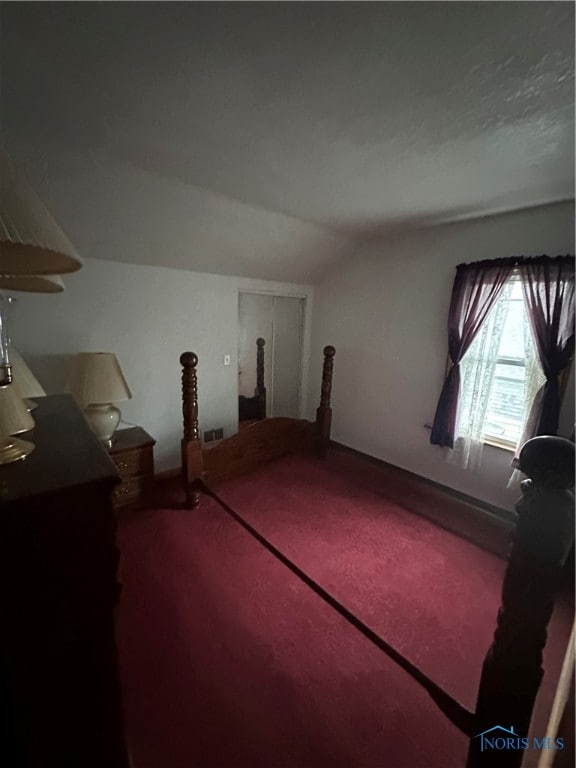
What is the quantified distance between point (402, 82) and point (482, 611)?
246 centimetres

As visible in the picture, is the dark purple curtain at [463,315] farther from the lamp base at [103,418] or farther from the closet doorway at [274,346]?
the lamp base at [103,418]

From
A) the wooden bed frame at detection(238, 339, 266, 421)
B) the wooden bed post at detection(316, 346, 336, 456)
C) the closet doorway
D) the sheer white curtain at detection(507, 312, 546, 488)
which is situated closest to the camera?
the sheer white curtain at detection(507, 312, 546, 488)

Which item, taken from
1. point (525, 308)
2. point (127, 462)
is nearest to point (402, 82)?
point (525, 308)

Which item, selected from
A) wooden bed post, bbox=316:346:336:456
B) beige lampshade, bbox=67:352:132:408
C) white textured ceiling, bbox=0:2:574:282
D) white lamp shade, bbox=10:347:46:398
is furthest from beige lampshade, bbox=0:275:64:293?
wooden bed post, bbox=316:346:336:456

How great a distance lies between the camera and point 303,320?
3.88 m

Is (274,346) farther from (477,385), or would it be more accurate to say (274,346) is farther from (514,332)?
(514,332)

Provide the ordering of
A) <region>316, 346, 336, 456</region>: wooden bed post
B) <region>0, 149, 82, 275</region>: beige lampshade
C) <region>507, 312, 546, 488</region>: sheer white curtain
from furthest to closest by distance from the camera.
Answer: <region>316, 346, 336, 456</region>: wooden bed post → <region>507, 312, 546, 488</region>: sheer white curtain → <region>0, 149, 82, 275</region>: beige lampshade

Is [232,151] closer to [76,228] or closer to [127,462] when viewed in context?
[76,228]

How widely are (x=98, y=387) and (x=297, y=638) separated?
1.98 m

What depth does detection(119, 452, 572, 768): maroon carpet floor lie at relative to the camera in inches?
44.2

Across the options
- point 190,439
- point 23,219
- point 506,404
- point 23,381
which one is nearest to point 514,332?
point 506,404

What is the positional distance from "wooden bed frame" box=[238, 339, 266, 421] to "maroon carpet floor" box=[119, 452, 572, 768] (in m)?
1.35

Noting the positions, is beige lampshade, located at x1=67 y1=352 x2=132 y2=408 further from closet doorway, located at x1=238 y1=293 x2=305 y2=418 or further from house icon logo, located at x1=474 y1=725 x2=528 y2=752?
house icon logo, located at x1=474 y1=725 x2=528 y2=752

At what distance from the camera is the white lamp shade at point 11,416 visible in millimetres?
700
